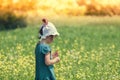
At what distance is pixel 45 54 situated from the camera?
9445 millimetres

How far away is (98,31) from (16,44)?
17.7ft

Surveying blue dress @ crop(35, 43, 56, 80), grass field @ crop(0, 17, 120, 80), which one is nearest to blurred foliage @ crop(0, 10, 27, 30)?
grass field @ crop(0, 17, 120, 80)

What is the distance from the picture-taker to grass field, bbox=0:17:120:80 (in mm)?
12602

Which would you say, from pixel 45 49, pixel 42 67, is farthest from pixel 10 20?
pixel 45 49

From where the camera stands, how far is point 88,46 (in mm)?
17688

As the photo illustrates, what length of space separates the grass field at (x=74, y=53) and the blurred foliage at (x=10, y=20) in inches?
121

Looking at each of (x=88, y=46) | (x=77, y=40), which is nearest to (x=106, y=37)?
(x=77, y=40)

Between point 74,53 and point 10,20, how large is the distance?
12302 mm

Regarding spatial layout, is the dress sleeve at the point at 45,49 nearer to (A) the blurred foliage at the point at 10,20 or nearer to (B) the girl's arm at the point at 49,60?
(B) the girl's arm at the point at 49,60

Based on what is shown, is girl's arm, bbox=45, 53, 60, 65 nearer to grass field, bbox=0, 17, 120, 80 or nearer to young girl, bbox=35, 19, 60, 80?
young girl, bbox=35, 19, 60, 80

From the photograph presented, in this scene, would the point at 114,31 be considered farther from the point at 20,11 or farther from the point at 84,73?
the point at 84,73

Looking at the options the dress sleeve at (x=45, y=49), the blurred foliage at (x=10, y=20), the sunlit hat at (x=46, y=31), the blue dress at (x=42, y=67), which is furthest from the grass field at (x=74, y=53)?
the blurred foliage at (x=10, y=20)

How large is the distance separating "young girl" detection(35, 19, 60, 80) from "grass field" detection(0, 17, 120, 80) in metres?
2.32

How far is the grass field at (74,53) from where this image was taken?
41.3 ft
